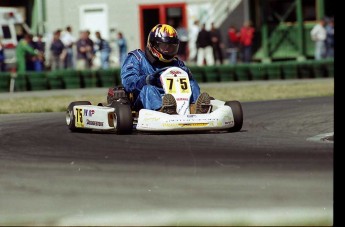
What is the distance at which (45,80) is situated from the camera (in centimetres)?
2439

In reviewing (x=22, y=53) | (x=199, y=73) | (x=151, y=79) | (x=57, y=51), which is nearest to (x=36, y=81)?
(x=22, y=53)

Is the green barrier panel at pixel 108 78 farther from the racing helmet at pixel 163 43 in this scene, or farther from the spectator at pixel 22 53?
the racing helmet at pixel 163 43

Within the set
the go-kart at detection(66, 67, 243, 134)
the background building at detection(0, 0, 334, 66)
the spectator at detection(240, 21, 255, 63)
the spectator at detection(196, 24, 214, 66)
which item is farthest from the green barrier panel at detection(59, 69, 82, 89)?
the go-kart at detection(66, 67, 243, 134)

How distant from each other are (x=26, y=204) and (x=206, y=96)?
5.03 m

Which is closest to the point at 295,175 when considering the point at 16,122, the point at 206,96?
the point at 206,96

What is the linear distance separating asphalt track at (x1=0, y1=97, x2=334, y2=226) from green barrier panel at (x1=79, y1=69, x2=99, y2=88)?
12.4 m

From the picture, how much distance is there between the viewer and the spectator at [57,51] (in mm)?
29656

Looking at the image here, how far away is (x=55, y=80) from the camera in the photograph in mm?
24469

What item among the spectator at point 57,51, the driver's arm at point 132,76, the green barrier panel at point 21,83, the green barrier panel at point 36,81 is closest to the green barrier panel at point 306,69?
the green barrier panel at point 36,81

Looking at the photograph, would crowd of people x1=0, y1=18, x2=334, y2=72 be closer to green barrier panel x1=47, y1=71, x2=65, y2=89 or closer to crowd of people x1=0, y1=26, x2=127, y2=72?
crowd of people x1=0, y1=26, x2=127, y2=72

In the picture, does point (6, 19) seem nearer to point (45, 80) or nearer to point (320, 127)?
point (45, 80)

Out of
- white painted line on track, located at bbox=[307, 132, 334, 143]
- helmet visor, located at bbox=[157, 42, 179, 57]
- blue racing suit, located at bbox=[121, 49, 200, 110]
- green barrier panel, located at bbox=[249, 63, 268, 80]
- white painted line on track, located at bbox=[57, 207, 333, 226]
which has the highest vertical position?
helmet visor, located at bbox=[157, 42, 179, 57]

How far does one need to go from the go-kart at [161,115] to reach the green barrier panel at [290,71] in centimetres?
1383

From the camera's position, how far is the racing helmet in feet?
40.5
